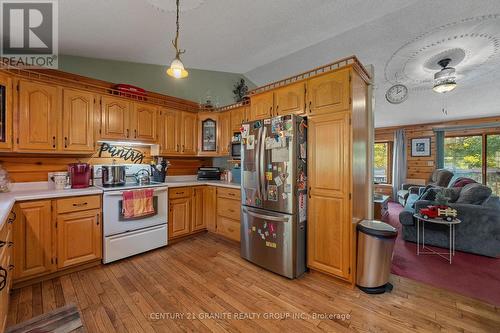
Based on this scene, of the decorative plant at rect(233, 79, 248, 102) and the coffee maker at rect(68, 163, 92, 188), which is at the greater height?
the decorative plant at rect(233, 79, 248, 102)

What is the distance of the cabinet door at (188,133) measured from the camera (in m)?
3.80

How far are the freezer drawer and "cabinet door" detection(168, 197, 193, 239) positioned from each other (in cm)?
125

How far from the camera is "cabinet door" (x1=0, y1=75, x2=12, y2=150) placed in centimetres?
220

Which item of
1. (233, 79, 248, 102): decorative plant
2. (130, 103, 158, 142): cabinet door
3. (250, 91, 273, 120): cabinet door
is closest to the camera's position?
(250, 91, 273, 120): cabinet door

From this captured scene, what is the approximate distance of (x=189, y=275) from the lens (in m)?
2.43

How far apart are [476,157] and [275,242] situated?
7016mm

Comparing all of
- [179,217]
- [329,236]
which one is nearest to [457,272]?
[329,236]

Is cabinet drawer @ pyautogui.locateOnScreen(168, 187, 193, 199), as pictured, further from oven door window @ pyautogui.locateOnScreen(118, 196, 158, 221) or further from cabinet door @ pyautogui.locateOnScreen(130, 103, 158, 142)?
cabinet door @ pyautogui.locateOnScreen(130, 103, 158, 142)

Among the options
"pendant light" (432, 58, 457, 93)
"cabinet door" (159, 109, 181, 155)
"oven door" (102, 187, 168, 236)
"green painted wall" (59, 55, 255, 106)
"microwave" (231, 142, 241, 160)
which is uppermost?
"green painted wall" (59, 55, 255, 106)

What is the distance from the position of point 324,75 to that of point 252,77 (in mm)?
2732

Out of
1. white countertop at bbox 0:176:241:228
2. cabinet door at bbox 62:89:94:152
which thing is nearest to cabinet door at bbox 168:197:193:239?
white countertop at bbox 0:176:241:228

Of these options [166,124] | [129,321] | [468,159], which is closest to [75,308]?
[129,321]

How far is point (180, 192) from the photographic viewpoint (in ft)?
11.2

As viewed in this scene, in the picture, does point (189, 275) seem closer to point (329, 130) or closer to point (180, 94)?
point (329, 130)
